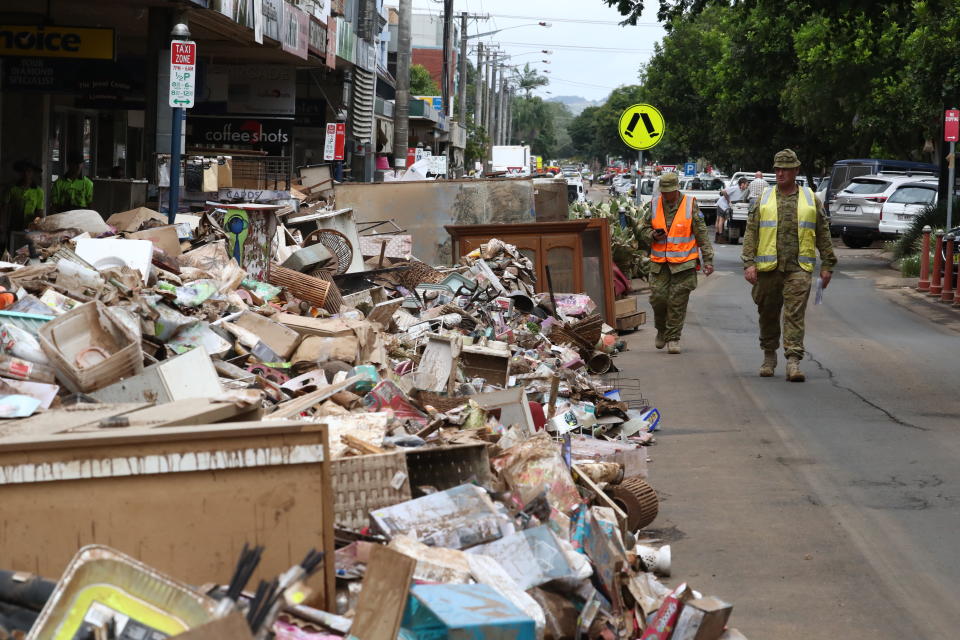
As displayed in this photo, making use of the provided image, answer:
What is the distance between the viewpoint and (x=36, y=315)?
25.3 ft

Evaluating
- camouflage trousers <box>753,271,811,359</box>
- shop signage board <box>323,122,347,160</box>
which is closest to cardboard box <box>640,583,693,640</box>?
camouflage trousers <box>753,271,811,359</box>

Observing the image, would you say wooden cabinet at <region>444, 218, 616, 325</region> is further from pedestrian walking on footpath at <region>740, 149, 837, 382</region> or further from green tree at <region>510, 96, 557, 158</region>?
green tree at <region>510, 96, 557, 158</region>

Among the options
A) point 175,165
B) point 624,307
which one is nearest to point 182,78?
point 175,165

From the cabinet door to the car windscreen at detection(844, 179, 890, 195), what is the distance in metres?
18.5

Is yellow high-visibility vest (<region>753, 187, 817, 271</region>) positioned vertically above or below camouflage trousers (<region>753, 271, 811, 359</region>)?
above

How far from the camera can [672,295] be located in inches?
508

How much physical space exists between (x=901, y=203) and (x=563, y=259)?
60.3 feet

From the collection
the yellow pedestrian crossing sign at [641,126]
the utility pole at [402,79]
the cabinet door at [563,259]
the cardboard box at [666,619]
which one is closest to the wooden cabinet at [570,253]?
the cabinet door at [563,259]

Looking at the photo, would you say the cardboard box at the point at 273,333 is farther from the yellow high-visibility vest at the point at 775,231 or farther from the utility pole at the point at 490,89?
the utility pole at the point at 490,89

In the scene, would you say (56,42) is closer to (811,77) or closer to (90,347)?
(90,347)

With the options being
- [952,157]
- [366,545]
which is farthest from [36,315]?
[952,157]

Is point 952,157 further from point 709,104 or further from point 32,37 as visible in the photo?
point 709,104

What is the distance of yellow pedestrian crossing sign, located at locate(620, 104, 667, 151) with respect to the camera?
1864 centimetres

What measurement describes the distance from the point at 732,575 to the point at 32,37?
40.1 ft
